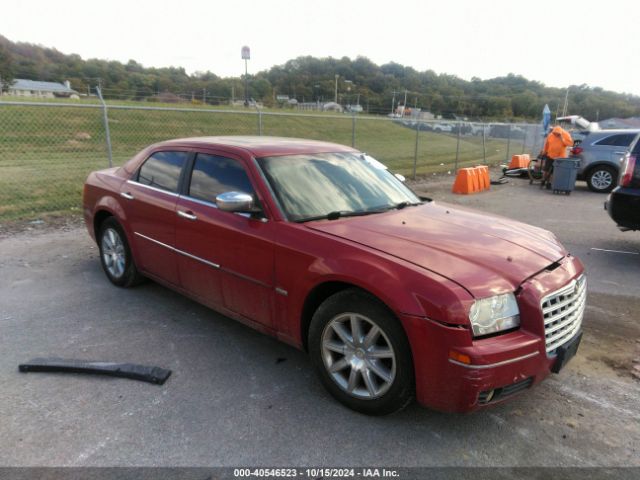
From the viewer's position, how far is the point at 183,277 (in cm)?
408

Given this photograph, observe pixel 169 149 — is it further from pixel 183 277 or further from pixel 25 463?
pixel 25 463

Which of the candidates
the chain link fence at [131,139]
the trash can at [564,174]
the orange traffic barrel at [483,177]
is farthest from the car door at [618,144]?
the chain link fence at [131,139]

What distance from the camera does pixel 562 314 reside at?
9.27 feet

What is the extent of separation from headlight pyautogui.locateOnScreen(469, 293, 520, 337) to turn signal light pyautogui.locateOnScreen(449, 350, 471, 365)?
0.13 meters

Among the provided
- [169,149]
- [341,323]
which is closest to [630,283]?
[341,323]

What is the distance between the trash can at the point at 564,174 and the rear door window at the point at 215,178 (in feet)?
36.9

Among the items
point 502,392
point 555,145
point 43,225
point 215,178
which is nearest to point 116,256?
point 215,178

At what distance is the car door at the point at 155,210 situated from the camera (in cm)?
416

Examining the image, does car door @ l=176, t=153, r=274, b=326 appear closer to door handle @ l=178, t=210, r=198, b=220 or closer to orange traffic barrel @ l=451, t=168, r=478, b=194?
door handle @ l=178, t=210, r=198, b=220

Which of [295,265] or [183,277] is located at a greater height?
[295,265]

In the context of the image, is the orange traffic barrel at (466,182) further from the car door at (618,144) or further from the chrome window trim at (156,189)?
the chrome window trim at (156,189)

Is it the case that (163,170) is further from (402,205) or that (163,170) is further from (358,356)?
(358,356)

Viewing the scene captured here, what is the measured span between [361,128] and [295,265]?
3061cm

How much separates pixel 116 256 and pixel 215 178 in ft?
6.03
